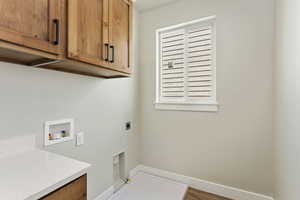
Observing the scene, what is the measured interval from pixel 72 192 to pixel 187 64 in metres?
1.87

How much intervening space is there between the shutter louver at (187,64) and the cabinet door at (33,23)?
1.53 metres

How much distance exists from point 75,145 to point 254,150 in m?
1.89

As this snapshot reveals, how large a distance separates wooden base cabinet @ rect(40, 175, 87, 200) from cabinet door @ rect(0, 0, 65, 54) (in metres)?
0.74

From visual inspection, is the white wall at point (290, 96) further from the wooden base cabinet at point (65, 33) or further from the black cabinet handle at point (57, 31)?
the black cabinet handle at point (57, 31)

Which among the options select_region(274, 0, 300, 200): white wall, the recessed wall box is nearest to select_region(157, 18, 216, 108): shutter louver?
select_region(274, 0, 300, 200): white wall

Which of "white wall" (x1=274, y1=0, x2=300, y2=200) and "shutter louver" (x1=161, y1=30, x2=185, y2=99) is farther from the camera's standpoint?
"shutter louver" (x1=161, y1=30, x2=185, y2=99)

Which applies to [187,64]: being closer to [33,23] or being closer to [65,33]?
[65,33]

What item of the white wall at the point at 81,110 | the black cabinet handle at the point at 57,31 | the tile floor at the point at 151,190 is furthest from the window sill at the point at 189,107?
the black cabinet handle at the point at 57,31

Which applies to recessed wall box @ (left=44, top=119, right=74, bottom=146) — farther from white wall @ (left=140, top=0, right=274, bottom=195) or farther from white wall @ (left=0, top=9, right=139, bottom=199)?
white wall @ (left=140, top=0, right=274, bottom=195)

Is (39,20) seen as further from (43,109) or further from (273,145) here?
(273,145)

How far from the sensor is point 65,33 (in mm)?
973

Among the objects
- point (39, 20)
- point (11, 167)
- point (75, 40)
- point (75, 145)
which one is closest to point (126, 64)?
point (75, 40)

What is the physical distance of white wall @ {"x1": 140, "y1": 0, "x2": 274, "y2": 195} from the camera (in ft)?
5.37

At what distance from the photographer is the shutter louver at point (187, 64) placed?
1.94 meters
